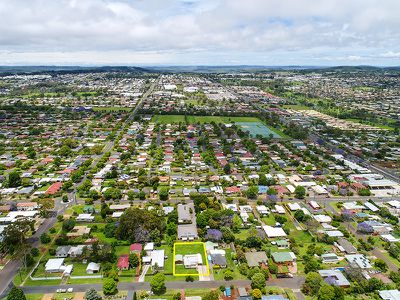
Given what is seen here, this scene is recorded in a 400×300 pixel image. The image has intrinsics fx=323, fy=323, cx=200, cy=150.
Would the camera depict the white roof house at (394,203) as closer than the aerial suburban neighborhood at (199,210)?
No

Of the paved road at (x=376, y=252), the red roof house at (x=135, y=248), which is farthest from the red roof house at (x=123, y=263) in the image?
the paved road at (x=376, y=252)

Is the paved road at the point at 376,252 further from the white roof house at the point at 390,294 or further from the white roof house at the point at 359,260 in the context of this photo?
the white roof house at the point at 390,294

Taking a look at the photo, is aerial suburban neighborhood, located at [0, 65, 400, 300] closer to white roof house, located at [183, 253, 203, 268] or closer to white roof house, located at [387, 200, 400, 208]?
white roof house, located at [183, 253, 203, 268]

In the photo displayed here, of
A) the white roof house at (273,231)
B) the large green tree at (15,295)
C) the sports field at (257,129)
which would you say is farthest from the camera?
the sports field at (257,129)

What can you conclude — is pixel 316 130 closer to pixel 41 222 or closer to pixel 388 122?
pixel 388 122

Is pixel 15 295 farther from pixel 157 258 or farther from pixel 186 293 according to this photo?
pixel 186 293
